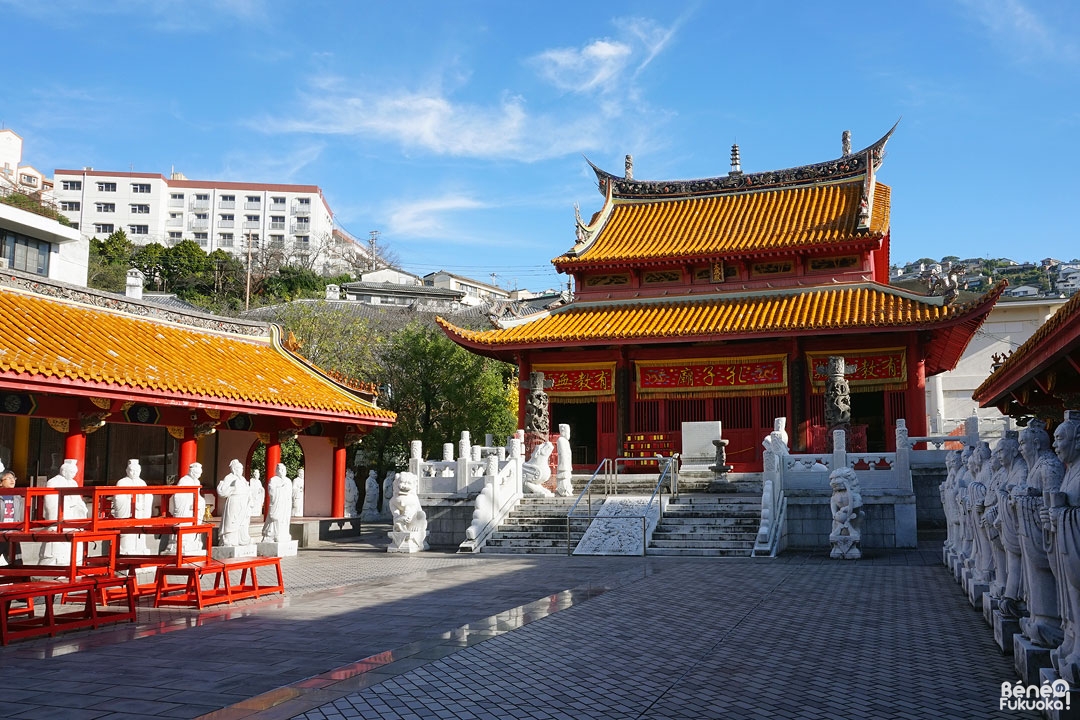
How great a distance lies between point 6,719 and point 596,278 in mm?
21533

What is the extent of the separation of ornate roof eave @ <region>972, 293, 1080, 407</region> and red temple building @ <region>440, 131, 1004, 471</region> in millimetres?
8329

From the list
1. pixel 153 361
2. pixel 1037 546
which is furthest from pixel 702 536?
pixel 1037 546

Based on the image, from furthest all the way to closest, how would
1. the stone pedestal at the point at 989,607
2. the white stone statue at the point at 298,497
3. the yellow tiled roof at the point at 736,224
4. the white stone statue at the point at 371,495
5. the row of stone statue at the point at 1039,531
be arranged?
the white stone statue at the point at 371,495
the yellow tiled roof at the point at 736,224
the white stone statue at the point at 298,497
the stone pedestal at the point at 989,607
the row of stone statue at the point at 1039,531

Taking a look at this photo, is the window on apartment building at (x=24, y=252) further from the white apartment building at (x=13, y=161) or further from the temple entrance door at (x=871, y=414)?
the white apartment building at (x=13, y=161)

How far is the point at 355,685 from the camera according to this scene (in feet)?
20.3

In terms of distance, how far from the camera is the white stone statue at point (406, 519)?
17.2 m

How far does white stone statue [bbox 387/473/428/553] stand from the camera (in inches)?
676

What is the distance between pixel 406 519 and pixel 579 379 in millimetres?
7922

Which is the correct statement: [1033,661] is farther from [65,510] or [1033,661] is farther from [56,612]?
[65,510]

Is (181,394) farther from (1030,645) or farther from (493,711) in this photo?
(1030,645)

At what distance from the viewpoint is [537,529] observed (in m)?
17.4

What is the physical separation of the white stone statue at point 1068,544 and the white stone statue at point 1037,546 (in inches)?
9.8

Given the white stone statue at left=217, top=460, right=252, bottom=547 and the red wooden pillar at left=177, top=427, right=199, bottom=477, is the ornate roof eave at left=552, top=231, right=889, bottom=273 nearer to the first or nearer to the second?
the red wooden pillar at left=177, top=427, right=199, bottom=477

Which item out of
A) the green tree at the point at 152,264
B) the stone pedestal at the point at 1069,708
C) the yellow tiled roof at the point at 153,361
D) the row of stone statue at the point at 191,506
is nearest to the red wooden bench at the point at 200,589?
the row of stone statue at the point at 191,506
